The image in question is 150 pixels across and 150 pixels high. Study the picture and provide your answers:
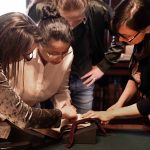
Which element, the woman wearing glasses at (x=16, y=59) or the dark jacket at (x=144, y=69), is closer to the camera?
the woman wearing glasses at (x=16, y=59)

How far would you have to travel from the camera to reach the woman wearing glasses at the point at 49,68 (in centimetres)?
143

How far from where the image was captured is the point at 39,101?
1660 mm

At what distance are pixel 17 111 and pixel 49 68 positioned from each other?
0.45 metres

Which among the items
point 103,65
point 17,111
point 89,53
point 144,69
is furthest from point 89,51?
point 17,111

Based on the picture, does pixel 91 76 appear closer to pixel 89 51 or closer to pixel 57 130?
pixel 89 51

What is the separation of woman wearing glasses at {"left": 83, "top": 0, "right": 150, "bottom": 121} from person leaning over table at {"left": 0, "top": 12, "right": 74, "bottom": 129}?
336mm

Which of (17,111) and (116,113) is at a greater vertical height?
Result: (17,111)

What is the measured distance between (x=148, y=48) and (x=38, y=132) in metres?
0.60

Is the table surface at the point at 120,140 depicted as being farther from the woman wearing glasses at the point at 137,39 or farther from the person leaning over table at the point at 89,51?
the person leaning over table at the point at 89,51

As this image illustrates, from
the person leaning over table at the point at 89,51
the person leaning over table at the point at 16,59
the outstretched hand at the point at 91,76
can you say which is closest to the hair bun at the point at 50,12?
the person leaning over table at the point at 16,59

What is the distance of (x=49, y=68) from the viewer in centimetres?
159

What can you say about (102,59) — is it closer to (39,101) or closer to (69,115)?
(39,101)

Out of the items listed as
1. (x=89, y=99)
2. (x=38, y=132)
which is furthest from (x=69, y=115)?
(x=89, y=99)

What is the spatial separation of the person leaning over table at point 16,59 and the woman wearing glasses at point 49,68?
0.48 ft
